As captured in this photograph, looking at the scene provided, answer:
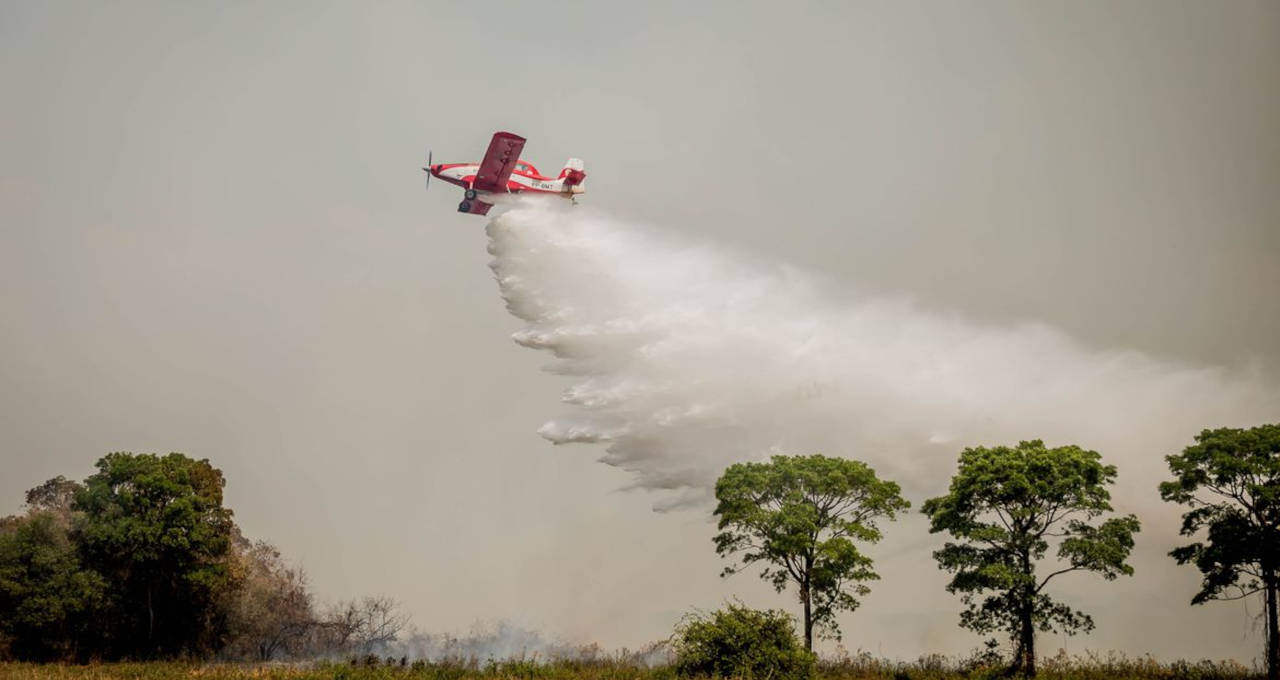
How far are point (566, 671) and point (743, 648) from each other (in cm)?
695

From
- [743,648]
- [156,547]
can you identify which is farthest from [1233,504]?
[156,547]

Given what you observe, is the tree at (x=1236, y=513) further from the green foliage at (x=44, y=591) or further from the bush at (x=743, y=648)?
the green foliage at (x=44, y=591)

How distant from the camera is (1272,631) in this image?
31.7m

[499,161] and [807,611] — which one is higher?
[499,161]

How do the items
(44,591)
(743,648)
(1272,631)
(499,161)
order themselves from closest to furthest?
(743,648)
(1272,631)
(44,591)
(499,161)

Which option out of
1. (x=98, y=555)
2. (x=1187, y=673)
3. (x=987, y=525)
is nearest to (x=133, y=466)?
(x=98, y=555)

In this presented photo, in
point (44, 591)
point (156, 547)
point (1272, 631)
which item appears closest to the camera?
point (1272, 631)

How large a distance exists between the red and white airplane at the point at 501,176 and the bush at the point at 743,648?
24.7m

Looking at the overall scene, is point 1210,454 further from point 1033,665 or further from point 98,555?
point 98,555

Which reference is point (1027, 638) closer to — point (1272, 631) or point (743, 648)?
point (1272, 631)

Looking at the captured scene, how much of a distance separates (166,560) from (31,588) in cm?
534

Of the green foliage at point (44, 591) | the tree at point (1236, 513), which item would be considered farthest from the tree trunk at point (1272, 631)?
the green foliage at point (44, 591)

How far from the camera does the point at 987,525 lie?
34.7 meters

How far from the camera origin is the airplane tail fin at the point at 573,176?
48625 mm
